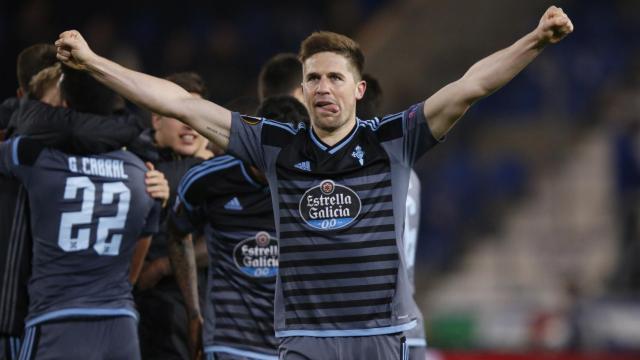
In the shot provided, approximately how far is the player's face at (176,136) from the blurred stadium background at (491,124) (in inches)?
261

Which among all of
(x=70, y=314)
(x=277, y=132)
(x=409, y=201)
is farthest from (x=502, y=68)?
(x=70, y=314)

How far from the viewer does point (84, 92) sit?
235 inches

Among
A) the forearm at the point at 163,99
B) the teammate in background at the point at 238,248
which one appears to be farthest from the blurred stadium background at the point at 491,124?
the forearm at the point at 163,99

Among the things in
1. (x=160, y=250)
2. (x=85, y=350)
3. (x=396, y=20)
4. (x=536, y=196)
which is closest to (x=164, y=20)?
(x=396, y=20)

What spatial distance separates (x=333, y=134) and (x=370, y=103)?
158cm

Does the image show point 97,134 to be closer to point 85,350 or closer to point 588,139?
point 85,350

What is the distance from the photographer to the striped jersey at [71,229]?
5816 millimetres

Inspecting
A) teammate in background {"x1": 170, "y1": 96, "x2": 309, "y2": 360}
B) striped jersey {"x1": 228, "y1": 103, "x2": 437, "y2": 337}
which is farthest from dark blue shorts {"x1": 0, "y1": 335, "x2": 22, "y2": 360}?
striped jersey {"x1": 228, "y1": 103, "x2": 437, "y2": 337}

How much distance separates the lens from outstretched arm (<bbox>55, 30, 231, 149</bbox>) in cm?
507

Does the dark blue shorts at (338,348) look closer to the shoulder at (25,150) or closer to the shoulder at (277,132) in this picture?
the shoulder at (277,132)

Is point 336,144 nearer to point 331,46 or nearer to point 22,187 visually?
point 331,46

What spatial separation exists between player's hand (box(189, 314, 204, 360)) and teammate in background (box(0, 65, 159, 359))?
1.62ft

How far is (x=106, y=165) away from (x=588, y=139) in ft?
35.7

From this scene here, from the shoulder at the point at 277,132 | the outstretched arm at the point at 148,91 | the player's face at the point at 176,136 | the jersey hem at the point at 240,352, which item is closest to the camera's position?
the outstretched arm at the point at 148,91
